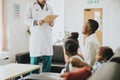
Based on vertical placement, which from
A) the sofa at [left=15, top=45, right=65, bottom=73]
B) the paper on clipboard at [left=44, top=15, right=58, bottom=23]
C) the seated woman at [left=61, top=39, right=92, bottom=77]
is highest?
the paper on clipboard at [left=44, top=15, right=58, bottom=23]

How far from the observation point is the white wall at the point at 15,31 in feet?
15.7

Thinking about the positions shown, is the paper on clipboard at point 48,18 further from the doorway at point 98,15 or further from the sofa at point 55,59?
the doorway at point 98,15

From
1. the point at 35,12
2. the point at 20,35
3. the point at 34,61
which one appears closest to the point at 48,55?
the point at 34,61

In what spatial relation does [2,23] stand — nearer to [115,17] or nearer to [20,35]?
[20,35]

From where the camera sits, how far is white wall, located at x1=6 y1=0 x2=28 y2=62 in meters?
4.78

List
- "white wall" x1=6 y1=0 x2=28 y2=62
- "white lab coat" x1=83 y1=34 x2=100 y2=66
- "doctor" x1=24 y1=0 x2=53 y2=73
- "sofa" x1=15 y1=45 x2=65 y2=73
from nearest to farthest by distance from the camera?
"white lab coat" x1=83 y1=34 x2=100 y2=66 < "doctor" x1=24 y1=0 x2=53 y2=73 < "sofa" x1=15 y1=45 x2=65 y2=73 < "white wall" x1=6 y1=0 x2=28 y2=62

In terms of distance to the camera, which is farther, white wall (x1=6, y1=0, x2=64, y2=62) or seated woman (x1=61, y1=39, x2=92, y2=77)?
white wall (x1=6, y1=0, x2=64, y2=62)

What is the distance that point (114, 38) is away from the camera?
5531 mm

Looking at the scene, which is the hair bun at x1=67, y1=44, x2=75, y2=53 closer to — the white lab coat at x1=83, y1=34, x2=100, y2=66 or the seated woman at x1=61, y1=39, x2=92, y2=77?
the seated woman at x1=61, y1=39, x2=92, y2=77

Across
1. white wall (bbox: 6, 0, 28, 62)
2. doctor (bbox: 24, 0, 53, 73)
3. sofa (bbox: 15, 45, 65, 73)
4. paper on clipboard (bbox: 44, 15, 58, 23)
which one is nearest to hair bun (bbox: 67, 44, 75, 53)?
paper on clipboard (bbox: 44, 15, 58, 23)

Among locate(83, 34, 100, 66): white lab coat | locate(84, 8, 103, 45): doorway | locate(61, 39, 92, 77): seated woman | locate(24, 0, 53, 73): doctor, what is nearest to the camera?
locate(61, 39, 92, 77): seated woman

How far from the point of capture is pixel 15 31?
496 centimetres

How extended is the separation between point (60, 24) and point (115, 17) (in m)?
1.56

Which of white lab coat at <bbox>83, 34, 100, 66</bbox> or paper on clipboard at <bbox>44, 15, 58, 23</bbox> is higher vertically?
paper on clipboard at <bbox>44, 15, 58, 23</bbox>
